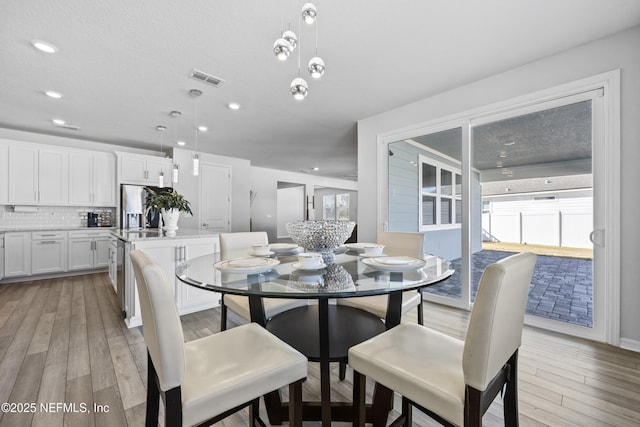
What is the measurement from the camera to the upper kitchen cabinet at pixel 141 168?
510 cm

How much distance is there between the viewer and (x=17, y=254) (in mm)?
4219

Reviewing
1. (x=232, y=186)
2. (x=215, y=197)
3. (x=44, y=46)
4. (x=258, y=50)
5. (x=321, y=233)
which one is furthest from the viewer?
(x=232, y=186)

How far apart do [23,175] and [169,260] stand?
12.2ft

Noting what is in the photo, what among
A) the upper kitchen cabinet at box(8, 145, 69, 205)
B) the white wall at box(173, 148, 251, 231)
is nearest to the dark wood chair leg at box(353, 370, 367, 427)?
the white wall at box(173, 148, 251, 231)

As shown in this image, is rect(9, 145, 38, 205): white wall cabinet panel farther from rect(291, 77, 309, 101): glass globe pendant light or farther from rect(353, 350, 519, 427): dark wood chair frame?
rect(353, 350, 519, 427): dark wood chair frame

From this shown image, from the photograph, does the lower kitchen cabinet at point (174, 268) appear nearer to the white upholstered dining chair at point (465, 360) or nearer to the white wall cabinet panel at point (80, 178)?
the white upholstered dining chair at point (465, 360)

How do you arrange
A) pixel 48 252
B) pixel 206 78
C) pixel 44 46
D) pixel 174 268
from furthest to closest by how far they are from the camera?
pixel 48 252 → pixel 174 268 → pixel 206 78 → pixel 44 46

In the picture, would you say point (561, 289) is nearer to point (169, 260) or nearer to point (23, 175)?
point (169, 260)

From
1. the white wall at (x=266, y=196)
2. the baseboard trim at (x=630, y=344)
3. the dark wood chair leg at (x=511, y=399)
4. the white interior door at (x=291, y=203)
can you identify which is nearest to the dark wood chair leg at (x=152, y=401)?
the dark wood chair leg at (x=511, y=399)

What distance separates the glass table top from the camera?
1074 mm

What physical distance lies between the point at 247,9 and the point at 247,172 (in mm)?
5141

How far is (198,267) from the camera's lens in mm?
1552

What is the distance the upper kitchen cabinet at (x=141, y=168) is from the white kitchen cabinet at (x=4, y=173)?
1.41m

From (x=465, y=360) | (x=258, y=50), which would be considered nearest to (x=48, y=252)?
(x=258, y=50)
